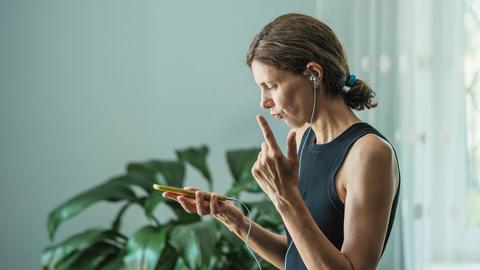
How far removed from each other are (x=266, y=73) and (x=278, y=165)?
19cm

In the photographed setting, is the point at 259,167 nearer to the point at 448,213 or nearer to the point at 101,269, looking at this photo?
the point at 101,269

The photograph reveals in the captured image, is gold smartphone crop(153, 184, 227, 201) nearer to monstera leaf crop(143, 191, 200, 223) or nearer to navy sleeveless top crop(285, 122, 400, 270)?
navy sleeveless top crop(285, 122, 400, 270)

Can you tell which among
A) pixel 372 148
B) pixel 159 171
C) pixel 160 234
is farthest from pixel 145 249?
pixel 372 148

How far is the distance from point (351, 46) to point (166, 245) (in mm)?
847

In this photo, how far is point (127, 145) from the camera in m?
2.52

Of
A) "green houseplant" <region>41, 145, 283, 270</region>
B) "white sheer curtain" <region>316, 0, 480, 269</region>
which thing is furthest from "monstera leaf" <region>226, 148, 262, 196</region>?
"white sheer curtain" <region>316, 0, 480, 269</region>

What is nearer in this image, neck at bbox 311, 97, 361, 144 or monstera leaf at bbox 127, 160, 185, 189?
neck at bbox 311, 97, 361, 144

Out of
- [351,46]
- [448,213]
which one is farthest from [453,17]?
[448,213]

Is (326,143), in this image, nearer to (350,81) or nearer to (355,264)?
(350,81)

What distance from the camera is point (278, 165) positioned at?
1029mm

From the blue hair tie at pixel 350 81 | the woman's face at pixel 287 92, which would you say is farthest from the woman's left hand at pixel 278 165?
the blue hair tie at pixel 350 81

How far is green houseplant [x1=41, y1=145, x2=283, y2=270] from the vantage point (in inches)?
74.5

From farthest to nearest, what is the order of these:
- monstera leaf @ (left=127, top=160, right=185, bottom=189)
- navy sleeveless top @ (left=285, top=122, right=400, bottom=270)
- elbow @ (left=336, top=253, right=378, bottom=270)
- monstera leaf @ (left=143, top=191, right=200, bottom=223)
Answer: monstera leaf @ (left=127, top=160, right=185, bottom=189)
monstera leaf @ (left=143, top=191, right=200, bottom=223)
navy sleeveless top @ (left=285, top=122, right=400, bottom=270)
elbow @ (left=336, top=253, right=378, bottom=270)

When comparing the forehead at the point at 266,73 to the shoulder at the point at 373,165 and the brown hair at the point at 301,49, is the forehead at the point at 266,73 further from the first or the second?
the shoulder at the point at 373,165
